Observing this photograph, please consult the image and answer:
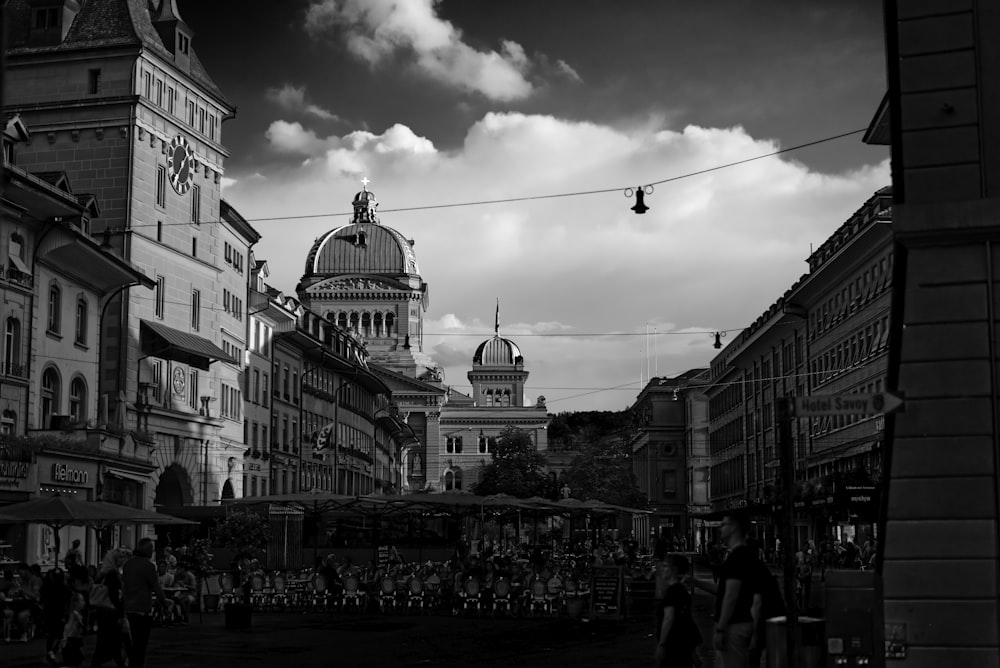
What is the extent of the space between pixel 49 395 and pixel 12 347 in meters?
3.49

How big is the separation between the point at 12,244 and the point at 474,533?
133ft

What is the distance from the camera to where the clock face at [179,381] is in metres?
56.3

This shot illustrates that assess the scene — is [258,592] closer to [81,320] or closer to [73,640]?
[81,320]

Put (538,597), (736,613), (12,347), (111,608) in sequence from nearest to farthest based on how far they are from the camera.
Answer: (736,613) → (111,608) → (538,597) → (12,347)

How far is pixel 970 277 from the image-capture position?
14.3 m

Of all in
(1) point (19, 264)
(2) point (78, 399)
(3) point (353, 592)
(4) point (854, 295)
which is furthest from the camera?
(4) point (854, 295)

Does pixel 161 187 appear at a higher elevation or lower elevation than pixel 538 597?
higher

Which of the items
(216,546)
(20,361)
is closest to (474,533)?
(216,546)

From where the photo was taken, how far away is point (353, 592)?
36.2m

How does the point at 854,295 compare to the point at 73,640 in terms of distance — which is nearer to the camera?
the point at 73,640

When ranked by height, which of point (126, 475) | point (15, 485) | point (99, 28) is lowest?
point (15, 485)

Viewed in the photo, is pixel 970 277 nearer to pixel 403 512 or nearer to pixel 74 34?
pixel 403 512

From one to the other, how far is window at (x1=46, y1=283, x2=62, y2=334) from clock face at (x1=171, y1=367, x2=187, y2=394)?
43.4 ft

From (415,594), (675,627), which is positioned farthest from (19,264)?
(675,627)
